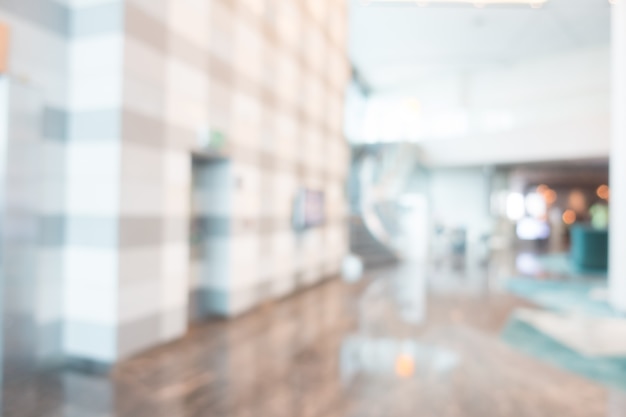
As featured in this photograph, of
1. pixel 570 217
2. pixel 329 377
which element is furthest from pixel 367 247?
pixel 570 217

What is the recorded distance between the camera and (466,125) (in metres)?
14.4

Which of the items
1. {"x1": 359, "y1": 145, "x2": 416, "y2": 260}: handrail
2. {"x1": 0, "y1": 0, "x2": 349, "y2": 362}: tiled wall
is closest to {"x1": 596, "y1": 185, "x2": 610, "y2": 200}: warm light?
{"x1": 359, "y1": 145, "x2": 416, "y2": 260}: handrail

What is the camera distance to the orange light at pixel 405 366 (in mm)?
3314

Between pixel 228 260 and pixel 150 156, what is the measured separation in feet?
5.32

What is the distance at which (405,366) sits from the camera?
3.50 metres

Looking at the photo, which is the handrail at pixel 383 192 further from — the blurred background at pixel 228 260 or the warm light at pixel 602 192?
the warm light at pixel 602 192

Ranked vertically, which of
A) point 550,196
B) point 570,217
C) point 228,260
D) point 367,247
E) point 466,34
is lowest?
point 367,247

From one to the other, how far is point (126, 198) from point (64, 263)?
797 millimetres

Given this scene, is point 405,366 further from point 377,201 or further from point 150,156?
point 377,201

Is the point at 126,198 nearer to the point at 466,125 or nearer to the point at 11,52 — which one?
the point at 11,52

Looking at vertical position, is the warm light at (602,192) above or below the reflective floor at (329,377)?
above

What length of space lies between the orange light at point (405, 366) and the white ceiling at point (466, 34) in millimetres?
8282

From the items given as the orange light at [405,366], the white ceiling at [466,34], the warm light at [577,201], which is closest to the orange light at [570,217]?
the warm light at [577,201]

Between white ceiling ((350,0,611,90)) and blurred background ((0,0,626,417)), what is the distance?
4.07m
